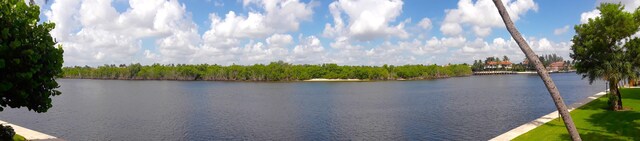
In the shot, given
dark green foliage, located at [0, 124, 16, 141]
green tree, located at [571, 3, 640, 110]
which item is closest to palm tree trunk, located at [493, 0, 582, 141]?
dark green foliage, located at [0, 124, 16, 141]

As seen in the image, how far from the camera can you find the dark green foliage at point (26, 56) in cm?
1944

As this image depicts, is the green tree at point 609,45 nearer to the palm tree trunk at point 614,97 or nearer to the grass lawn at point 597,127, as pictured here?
the palm tree trunk at point 614,97

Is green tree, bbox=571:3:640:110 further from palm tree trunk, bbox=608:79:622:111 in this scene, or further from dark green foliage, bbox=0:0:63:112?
dark green foliage, bbox=0:0:63:112

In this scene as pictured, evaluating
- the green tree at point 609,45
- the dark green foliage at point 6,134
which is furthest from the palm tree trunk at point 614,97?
the dark green foliage at point 6,134

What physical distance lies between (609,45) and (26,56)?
43.4 m

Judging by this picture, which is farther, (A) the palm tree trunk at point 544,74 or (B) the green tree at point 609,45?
(B) the green tree at point 609,45

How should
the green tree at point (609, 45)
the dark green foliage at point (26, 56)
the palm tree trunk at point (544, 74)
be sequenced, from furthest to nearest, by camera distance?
the green tree at point (609, 45) → the dark green foliage at point (26, 56) → the palm tree trunk at point (544, 74)

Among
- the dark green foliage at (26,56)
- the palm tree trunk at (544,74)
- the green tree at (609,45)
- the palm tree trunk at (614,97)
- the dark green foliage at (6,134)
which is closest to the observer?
the palm tree trunk at (544,74)

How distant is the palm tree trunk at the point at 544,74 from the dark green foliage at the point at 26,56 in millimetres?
18652

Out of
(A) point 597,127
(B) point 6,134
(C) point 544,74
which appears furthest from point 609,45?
(B) point 6,134

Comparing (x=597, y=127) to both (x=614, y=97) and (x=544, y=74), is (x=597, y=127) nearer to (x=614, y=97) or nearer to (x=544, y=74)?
(x=614, y=97)

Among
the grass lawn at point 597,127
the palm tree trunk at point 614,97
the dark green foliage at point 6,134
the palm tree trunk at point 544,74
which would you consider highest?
the palm tree trunk at point 544,74

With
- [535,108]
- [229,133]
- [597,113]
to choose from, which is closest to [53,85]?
[229,133]

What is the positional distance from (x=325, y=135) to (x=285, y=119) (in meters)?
13.6
